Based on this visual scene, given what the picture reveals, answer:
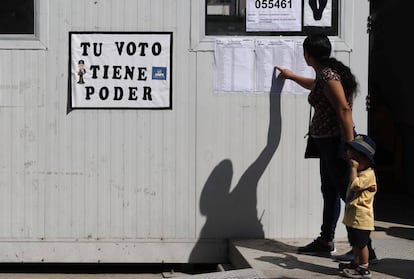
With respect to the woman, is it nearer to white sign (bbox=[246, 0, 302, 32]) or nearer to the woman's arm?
the woman's arm

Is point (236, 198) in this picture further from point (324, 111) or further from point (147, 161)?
point (324, 111)

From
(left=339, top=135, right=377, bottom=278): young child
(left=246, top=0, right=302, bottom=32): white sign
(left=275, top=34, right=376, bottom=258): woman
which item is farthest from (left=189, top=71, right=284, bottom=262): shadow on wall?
(left=339, top=135, right=377, bottom=278): young child

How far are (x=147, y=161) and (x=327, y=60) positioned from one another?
71.8 inches

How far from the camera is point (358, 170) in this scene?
5.39 meters

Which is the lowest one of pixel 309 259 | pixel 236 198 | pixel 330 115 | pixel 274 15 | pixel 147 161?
pixel 309 259

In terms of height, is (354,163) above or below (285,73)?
below

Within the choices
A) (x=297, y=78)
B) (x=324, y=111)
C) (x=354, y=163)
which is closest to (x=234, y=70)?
(x=297, y=78)

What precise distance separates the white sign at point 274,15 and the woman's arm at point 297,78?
38 cm

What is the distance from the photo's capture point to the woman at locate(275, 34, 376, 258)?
5645 mm

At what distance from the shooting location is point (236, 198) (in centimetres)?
668

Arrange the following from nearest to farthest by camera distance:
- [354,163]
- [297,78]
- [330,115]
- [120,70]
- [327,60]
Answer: [354,163]
[330,115]
[327,60]
[297,78]
[120,70]

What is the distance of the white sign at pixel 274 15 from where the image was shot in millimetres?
6629

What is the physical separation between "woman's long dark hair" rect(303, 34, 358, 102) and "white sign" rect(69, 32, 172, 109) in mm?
1336

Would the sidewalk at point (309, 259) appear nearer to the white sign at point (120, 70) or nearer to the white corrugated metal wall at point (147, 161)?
the white corrugated metal wall at point (147, 161)
